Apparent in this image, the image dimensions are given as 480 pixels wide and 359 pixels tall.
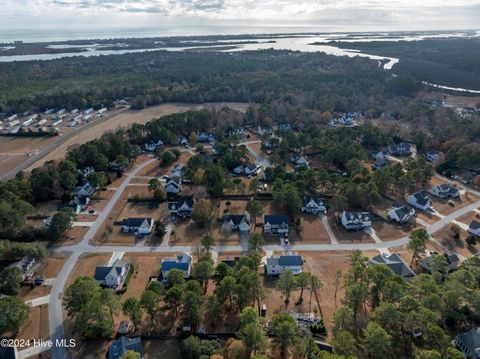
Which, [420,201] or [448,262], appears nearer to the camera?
[448,262]

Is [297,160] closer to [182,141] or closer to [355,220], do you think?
[355,220]

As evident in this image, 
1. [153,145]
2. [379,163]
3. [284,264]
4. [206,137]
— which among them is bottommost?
[379,163]

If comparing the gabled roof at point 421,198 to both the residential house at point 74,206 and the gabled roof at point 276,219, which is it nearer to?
the gabled roof at point 276,219

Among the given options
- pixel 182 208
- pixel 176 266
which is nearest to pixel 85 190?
pixel 182 208

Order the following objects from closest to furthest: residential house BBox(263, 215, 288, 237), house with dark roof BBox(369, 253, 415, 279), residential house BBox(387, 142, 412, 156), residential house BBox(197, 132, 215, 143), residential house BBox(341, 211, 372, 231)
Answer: house with dark roof BBox(369, 253, 415, 279) < residential house BBox(263, 215, 288, 237) < residential house BBox(341, 211, 372, 231) < residential house BBox(387, 142, 412, 156) < residential house BBox(197, 132, 215, 143)

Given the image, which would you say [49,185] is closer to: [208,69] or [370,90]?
[370,90]

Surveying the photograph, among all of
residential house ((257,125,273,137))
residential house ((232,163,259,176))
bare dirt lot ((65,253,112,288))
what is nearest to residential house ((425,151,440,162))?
residential house ((257,125,273,137))

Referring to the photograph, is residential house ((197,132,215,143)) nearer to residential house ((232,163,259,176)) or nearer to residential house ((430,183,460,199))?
residential house ((232,163,259,176))

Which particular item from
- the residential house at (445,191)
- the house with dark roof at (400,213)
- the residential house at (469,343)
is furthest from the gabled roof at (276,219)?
the residential house at (445,191)
